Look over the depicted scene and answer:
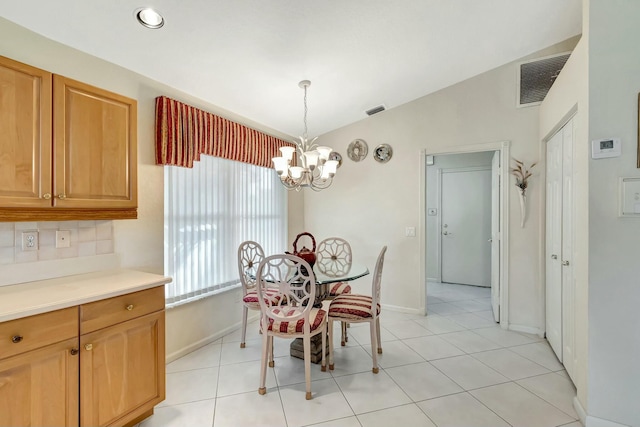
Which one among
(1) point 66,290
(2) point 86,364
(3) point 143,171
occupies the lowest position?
(2) point 86,364

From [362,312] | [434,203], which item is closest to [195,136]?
[362,312]

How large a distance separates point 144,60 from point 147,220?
1205 millimetres

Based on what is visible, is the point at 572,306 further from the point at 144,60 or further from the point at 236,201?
the point at 144,60

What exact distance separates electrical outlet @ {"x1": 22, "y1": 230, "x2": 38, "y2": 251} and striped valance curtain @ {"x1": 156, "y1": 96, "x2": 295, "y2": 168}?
94 cm

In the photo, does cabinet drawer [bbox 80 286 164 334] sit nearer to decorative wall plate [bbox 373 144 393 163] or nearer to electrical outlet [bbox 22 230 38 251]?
electrical outlet [bbox 22 230 38 251]

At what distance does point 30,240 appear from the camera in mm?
1703

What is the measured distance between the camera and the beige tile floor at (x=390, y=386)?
1.81 meters

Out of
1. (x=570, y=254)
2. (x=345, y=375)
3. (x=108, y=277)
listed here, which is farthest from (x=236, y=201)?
(x=570, y=254)

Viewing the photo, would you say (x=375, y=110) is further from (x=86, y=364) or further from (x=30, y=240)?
(x=86, y=364)

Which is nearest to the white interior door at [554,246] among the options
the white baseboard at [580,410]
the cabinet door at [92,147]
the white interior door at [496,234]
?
the white interior door at [496,234]

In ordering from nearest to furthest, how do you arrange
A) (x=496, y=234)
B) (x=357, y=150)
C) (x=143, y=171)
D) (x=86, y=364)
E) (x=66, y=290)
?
1. (x=86, y=364)
2. (x=66, y=290)
3. (x=143, y=171)
4. (x=496, y=234)
5. (x=357, y=150)

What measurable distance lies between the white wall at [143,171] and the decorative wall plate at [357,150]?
177cm

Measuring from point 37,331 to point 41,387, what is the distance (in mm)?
262

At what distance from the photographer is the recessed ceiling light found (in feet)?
5.45
